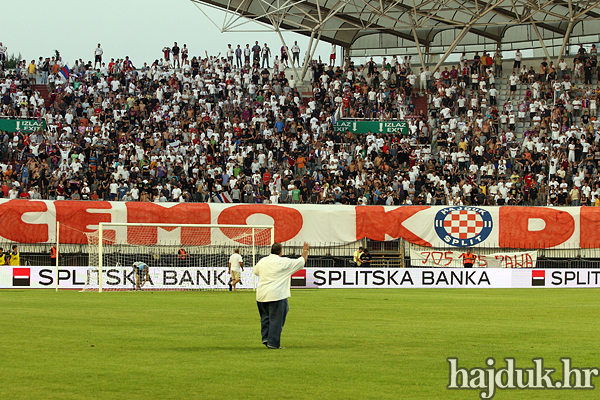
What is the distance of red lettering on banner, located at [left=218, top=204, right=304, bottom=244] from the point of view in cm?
3716

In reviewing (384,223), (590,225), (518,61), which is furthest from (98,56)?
(590,225)

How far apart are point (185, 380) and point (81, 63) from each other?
→ 4282 centimetres

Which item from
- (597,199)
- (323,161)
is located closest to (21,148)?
(323,161)

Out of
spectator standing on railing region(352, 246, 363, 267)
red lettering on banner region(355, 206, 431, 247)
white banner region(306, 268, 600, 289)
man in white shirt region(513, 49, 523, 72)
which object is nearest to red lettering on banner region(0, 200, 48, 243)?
white banner region(306, 268, 600, 289)

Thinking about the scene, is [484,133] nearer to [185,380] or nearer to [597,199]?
[597,199]

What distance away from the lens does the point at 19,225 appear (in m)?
35.5

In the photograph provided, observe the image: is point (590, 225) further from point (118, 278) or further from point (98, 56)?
point (98, 56)

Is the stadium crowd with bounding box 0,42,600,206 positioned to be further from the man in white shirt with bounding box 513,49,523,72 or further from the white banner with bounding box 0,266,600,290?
the white banner with bounding box 0,266,600,290

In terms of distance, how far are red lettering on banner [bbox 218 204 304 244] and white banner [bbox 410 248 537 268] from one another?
18.4ft

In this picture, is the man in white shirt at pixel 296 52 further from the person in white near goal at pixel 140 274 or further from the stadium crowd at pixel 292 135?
the person in white near goal at pixel 140 274

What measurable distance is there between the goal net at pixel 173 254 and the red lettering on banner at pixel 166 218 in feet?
0.14

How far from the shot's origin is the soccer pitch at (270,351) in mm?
9180

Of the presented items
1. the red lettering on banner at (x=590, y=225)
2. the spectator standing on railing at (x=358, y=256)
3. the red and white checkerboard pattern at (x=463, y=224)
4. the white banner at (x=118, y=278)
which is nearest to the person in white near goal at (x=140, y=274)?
the white banner at (x=118, y=278)

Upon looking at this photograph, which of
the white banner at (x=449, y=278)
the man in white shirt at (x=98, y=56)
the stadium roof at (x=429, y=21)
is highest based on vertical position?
the stadium roof at (x=429, y=21)
